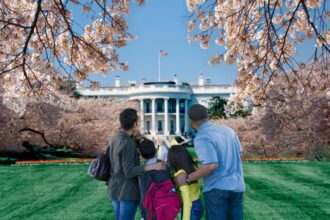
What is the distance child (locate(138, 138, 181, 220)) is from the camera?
14.1ft

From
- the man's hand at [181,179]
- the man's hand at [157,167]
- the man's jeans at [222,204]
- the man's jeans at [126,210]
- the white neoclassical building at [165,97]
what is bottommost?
the man's jeans at [126,210]

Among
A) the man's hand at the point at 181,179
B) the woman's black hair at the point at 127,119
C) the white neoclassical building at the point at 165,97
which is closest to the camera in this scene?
the man's hand at the point at 181,179

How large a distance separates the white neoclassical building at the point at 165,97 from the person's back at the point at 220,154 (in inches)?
3360

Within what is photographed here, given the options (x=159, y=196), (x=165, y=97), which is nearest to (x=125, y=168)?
Answer: (x=159, y=196)

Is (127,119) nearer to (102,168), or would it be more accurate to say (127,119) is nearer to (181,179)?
(102,168)

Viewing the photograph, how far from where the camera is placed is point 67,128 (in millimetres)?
28344

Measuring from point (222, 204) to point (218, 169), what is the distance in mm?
270

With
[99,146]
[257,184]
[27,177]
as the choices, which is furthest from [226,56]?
[99,146]

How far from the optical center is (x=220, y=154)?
12.9 ft

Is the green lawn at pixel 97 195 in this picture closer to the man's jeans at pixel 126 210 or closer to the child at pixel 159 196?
the man's jeans at pixel 126 210

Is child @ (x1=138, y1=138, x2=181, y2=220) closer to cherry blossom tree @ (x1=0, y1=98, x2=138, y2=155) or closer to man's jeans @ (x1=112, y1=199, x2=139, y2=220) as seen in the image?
man's jeans @ (x1=112, y1=199, x2=139, y2=220)

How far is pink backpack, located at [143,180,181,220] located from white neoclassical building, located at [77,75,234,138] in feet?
279

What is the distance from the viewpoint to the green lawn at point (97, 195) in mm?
8500

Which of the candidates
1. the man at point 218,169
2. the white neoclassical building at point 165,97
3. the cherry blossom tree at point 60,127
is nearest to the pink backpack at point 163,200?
the man at point 218,169
